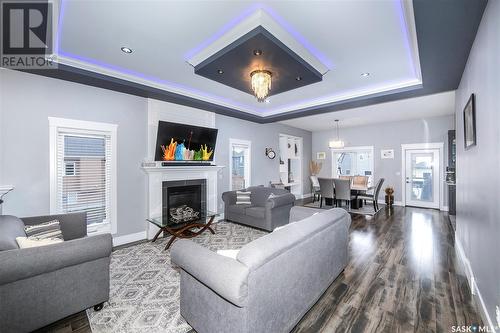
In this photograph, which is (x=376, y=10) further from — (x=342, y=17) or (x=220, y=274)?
(x=220, y=274)

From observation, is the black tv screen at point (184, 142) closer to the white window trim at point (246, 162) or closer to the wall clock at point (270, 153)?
the white window trim at point (246, 162)

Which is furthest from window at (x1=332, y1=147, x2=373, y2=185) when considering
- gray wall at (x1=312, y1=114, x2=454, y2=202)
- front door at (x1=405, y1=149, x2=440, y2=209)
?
front door at (x1=405, y1=149, x2=440, y2=209)

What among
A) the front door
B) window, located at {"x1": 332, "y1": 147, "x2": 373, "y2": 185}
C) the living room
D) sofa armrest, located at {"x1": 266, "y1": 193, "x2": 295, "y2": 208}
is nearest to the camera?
the living room

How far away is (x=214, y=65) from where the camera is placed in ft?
9.58

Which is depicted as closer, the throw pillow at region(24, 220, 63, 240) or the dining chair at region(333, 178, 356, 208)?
the throw pillow at region(24, 220, 63, 240)

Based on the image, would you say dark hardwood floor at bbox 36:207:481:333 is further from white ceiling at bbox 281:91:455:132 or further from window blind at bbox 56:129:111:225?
white ceiling at bbox 281:91:455:132

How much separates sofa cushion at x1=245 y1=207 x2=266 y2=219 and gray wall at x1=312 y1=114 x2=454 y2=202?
17.4ft

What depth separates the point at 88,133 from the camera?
350cm

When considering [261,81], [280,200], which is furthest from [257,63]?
[280,200]

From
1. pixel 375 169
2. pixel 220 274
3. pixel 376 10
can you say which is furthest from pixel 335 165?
pixel 220 274

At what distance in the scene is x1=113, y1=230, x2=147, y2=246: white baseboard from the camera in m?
3.78

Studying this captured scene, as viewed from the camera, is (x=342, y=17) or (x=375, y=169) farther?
(x=375, y=169)

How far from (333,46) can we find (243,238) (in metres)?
3.46

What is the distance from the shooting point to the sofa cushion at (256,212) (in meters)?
4.43
